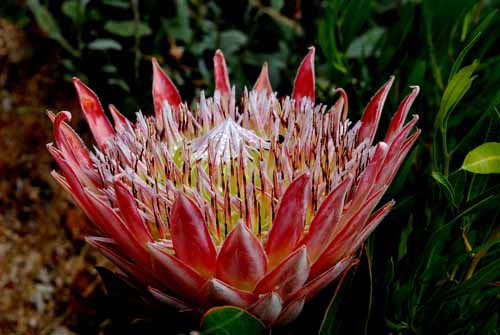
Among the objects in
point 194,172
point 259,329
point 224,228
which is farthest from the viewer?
point 194,172

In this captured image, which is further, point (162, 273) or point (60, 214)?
point (60, 214)

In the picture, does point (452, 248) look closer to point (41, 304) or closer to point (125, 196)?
point (125, 196)

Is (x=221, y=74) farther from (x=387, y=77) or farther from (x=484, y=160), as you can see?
(x=484, y=160)

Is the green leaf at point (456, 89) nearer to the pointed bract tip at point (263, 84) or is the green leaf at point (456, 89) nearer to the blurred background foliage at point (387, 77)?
the blurred background foliage at point (387, 77)

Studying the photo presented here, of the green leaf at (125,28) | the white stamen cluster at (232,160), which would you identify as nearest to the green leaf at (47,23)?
the green leaf at (125,28)

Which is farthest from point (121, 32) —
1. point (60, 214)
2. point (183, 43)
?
point (60, 214)

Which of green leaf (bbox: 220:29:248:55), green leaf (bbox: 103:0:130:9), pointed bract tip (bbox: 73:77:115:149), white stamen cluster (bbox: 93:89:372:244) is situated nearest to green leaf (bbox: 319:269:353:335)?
white stamen cluster (bbox: 93:89:372:244)
